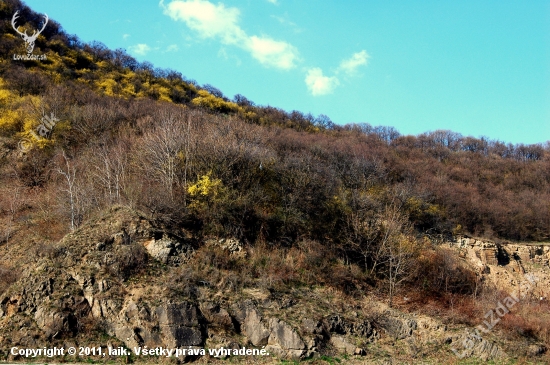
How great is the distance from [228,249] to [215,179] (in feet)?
13.8

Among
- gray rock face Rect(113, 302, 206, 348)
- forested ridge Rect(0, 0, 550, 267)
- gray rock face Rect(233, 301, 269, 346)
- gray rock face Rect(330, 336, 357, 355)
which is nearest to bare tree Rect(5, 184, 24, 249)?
forested ridge Rect(0, 0, 550, 267)

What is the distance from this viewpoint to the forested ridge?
2152 centimetres

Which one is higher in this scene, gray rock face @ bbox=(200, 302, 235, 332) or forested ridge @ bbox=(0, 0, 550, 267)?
forested ridge @ bbox=(0, 0, 550, 267)

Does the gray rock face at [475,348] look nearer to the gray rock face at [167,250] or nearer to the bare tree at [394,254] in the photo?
the bare tree at [394,254]

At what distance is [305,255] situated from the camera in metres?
20.5

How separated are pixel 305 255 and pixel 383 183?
61.7 ft

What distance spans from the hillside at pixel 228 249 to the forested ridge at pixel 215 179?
0.14 metres

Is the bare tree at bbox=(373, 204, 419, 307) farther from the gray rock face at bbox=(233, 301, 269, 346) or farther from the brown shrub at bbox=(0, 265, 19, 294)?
the brown shrub at bbox=(0, 265, 19, 294)

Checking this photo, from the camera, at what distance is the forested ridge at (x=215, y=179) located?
21516 mm

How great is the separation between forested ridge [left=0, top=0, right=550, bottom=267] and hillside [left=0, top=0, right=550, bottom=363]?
14cm

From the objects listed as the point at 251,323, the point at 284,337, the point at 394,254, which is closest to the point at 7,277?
the point at 251,323

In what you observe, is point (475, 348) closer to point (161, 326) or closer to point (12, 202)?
point (161, 326)

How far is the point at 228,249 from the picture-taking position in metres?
19.8

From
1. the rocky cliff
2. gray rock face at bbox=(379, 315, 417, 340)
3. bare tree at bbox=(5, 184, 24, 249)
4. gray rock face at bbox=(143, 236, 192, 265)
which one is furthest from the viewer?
bare tree at bbox=(5, 184, 24, 249)
